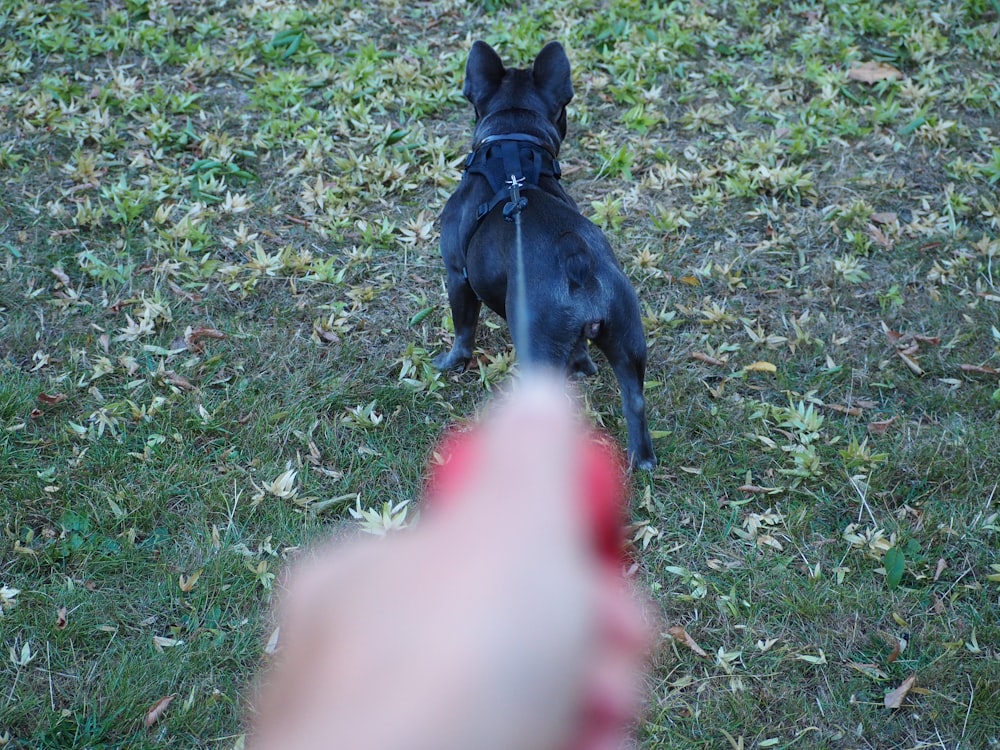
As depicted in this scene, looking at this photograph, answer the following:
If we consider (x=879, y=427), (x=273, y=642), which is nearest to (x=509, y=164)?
(x=879, y=427)

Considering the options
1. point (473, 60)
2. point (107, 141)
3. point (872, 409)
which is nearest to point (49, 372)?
point (107, 141)

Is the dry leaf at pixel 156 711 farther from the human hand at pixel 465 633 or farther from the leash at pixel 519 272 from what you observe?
the human hand at pixel 465 633

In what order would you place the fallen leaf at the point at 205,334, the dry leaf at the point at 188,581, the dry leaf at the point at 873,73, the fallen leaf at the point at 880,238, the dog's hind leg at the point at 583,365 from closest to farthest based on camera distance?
the dry leaf at the point at 188,581 < the dog's hind leg at the point at 583,365 < the fallen leaf at the point at 205,334 < the fallen leaf at the point at 880,238 < the dry leaf at the point at 873,73

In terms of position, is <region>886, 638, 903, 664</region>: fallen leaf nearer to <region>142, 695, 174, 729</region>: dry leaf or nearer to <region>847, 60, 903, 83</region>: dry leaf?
<region>142, 695, 174, 729</region>: dry leaf

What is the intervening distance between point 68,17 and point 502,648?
7414mm

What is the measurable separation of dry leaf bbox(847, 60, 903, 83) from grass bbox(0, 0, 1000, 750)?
0.06m

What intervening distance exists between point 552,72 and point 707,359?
1604mm

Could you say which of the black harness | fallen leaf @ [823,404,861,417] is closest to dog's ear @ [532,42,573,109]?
the black harness

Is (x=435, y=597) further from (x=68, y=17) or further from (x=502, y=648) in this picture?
(x=68, y=17)

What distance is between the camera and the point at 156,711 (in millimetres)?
2855

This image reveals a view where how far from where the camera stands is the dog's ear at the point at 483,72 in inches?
165

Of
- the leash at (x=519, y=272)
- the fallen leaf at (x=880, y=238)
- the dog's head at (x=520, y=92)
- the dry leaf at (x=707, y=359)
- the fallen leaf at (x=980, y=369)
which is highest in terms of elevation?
the dog's head at (x=520, y=92)

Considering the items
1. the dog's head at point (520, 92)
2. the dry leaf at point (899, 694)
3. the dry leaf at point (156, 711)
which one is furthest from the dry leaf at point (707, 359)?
the dry leaf at point (156, 711)

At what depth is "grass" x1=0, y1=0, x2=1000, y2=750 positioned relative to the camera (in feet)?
10.2
